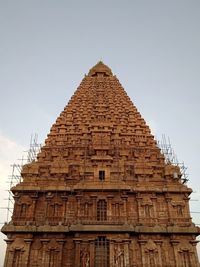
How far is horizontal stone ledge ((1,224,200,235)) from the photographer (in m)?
23.8

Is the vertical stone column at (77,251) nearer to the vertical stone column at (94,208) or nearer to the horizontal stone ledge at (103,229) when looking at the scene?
the horizontal stone ledge at (103,229)

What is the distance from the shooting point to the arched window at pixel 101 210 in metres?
25.8

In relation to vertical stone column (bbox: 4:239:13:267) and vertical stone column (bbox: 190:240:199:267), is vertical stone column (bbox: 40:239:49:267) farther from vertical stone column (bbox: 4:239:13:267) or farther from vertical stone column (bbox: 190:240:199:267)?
vertical stone column (bbox: 190:240:199:267)

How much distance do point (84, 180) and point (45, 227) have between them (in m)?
5.67

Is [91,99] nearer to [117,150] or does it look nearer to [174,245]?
[117,150]

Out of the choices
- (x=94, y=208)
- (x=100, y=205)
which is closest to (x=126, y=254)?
(x=94, y=208)

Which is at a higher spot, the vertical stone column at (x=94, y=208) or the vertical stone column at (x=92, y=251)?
the vertical stone column at (x=94, y=208)

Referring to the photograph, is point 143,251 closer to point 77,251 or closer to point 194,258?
point 194,258

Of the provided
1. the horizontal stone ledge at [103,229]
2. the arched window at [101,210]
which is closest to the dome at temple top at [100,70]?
the arched window at [101,210]

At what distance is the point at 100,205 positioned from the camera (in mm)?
26516

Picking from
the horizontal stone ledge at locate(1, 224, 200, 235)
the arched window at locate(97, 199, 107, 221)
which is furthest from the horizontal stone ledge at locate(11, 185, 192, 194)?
the horizontal stone ledge at locate(1, 224, 200, 235)

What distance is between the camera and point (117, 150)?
101ft

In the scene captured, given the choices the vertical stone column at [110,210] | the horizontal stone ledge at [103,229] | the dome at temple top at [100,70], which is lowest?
the horizontal stone ledge at [103,229]

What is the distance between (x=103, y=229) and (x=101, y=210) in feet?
8.39
